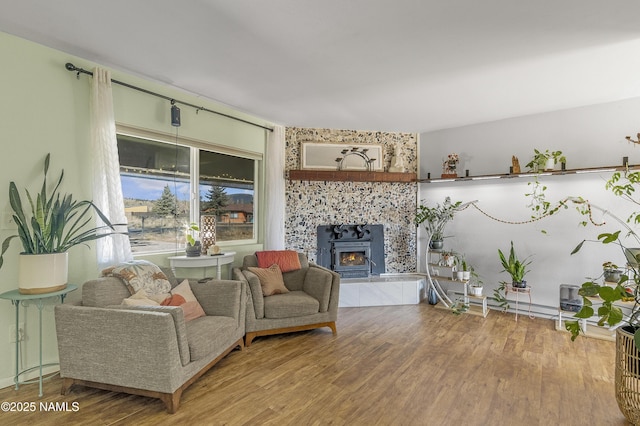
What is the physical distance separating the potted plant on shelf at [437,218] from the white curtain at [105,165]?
3817 millimetres

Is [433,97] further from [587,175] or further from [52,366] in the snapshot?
[52,366]

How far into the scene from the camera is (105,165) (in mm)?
2809

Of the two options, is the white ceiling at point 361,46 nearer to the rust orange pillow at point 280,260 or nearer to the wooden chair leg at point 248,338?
the rust orange pillow at point 280,260

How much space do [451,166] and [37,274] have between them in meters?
4.78

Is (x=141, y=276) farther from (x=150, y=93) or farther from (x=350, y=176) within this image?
(x=350, y=176)

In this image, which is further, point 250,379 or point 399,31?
point 250,379

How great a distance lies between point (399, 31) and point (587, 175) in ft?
10.6

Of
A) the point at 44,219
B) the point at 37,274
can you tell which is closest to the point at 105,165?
the point at 44,219

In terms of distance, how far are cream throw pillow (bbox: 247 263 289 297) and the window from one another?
2.85ft

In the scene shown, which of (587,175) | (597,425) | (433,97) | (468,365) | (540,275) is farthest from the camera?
(540,275)

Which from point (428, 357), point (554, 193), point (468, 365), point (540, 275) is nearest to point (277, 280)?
point (428, 357)

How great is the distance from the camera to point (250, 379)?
2504 mm

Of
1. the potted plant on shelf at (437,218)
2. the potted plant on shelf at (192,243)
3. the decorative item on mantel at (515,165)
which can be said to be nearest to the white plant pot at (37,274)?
the potted plant on shelf at (192,243)

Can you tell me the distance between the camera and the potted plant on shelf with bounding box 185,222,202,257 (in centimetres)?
347
